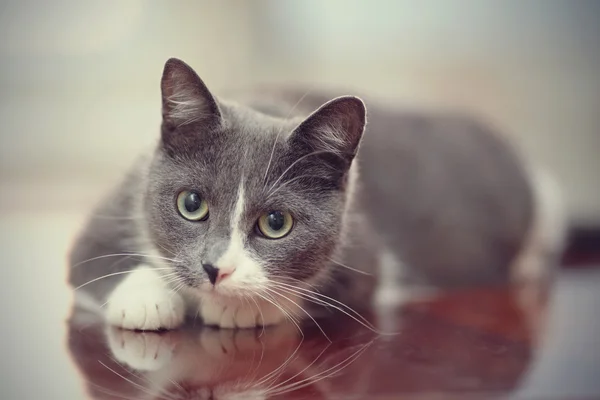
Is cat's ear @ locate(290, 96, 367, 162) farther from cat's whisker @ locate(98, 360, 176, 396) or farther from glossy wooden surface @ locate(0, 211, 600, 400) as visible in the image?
cat's whisker @ locate(98, 360, 176, 396)

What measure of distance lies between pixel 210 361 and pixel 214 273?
0.13 metres

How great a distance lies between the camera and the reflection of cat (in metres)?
0.82

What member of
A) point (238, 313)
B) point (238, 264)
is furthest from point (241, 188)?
point (238, 313)

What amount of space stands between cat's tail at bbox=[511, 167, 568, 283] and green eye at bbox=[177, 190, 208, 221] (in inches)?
42.4

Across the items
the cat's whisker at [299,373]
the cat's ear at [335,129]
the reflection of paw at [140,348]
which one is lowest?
the reflection of paw at [140,348]

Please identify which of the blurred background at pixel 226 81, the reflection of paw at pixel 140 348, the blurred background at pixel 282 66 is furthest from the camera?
the blurred background at pixel 282 66

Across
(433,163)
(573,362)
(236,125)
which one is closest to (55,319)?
(236,125)

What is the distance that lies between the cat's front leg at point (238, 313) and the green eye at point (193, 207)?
0.15m

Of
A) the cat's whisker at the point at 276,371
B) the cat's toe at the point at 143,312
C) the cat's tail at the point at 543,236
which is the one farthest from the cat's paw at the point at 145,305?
the cat's tail at the point at 543,236

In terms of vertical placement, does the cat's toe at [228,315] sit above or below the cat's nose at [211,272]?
below

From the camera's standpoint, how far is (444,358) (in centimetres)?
100

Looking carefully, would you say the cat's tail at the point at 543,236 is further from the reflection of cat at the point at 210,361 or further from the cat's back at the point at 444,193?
the reflection of cat at the point at 210,361

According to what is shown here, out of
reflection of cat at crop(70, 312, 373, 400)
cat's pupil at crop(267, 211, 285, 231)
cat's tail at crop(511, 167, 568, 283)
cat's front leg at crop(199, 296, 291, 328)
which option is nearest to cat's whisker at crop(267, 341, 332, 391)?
reflection of cat at crop(70, 312, 373, 400)

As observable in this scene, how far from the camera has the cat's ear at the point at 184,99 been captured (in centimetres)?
96
